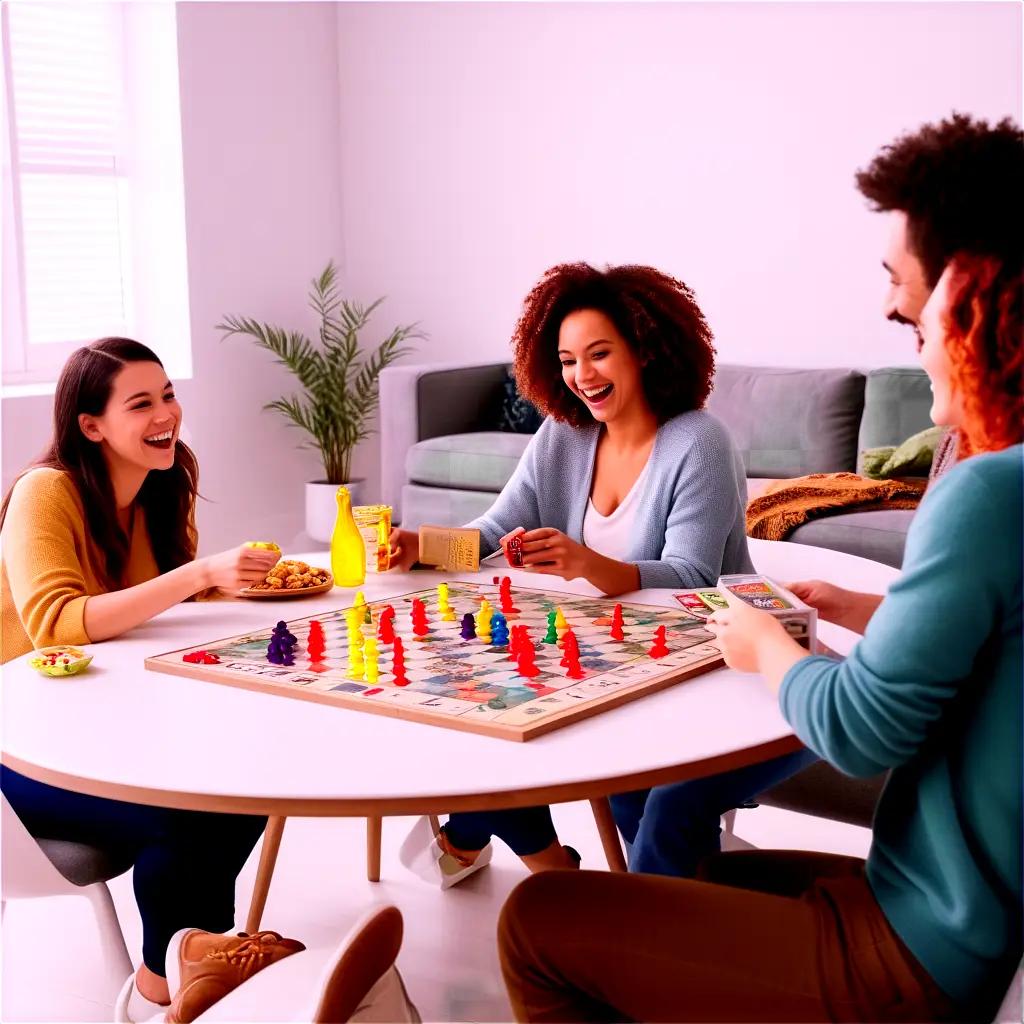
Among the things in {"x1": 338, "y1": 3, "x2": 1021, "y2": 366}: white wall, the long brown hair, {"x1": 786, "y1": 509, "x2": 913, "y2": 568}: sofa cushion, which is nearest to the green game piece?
the long brown hair

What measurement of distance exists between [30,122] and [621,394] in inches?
130

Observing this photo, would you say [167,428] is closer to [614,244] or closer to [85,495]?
[85,495]

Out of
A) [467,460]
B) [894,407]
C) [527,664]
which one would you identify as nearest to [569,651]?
[527,664]

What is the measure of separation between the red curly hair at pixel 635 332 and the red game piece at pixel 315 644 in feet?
2.98

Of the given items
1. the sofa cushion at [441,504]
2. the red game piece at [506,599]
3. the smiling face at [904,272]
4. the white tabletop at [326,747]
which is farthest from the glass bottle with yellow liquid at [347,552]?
the sofa cushion at [441,504]

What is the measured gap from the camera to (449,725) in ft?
4.53

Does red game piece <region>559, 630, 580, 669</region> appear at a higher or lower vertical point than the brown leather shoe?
higher

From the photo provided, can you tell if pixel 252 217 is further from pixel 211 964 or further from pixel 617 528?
pixel 211 964

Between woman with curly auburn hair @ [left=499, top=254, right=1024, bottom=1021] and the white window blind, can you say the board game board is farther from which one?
the white window blind

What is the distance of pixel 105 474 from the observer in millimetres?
2125

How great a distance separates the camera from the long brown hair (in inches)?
81.6

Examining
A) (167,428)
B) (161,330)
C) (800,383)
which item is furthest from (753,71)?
(167,428)

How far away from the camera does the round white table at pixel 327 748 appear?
1.21 m

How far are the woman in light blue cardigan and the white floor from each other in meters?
0.13
